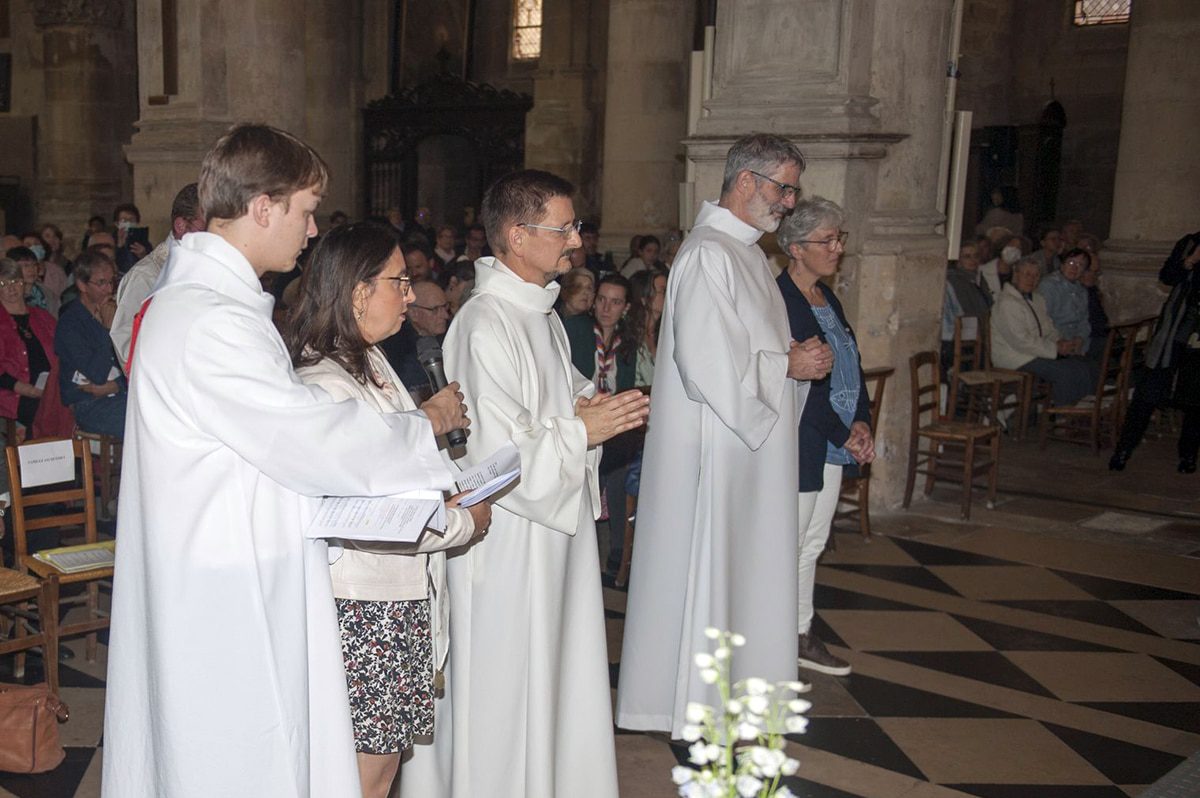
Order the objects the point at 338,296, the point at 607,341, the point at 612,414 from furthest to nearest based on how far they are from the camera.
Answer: the point at 607,341, the point at 612,414, the point at 338,296

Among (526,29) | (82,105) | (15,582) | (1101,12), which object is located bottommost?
(15,582)

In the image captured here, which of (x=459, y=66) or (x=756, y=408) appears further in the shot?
(x=459, y=66)

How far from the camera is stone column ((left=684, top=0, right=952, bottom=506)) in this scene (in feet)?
22.1

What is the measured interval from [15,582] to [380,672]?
2141mm

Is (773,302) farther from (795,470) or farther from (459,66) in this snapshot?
(459,66)

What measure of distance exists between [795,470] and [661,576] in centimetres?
55

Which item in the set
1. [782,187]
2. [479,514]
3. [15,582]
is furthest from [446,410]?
[15,582]

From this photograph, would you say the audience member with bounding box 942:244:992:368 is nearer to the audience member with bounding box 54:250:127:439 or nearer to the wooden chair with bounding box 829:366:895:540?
the wooden chair with bounding box 829:366:895:540

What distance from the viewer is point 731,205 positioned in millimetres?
4074

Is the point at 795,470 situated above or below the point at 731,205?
below

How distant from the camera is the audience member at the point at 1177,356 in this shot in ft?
27.6

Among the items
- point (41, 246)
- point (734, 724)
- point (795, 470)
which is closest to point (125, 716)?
point (734, 724)

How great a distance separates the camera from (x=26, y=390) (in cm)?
636

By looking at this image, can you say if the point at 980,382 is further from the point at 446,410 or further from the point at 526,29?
the point at 526,29
